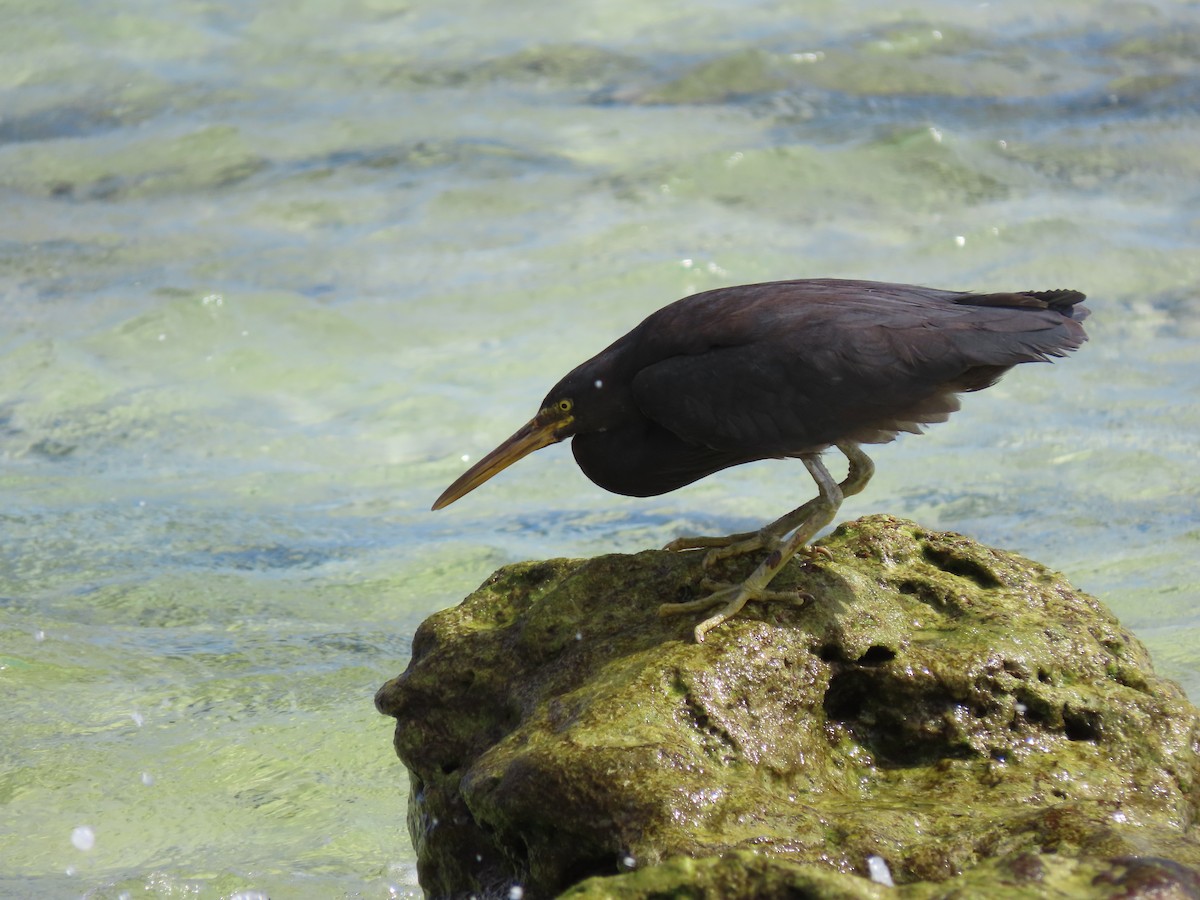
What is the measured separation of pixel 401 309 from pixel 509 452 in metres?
7.34

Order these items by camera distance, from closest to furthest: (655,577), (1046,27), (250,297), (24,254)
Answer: (655,577) → (250,297) → (24,254) → (1046,27)

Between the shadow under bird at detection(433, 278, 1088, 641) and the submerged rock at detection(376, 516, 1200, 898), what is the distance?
0.32 m

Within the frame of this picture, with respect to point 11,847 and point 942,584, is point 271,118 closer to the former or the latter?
point 11,847

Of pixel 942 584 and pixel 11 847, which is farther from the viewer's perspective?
pixel 11 847

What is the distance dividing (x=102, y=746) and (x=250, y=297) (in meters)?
6.86

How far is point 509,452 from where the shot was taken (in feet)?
17.3

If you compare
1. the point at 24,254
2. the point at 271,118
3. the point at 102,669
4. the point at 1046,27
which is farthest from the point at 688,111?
the point at 102,669

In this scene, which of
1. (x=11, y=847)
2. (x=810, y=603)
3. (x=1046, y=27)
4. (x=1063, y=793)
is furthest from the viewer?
(x=1046, y=27)

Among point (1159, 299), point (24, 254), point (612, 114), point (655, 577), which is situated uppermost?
point (655, 577)

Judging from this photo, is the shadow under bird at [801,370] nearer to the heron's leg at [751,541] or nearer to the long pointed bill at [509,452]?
the heron's leg at [751,541]

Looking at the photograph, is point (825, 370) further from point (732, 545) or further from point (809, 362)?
point (732, 545)

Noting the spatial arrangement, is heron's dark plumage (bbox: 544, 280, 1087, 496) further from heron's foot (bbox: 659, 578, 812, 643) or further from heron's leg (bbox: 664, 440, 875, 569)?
heron's foot (bbox: 659, 578, 812, 643)

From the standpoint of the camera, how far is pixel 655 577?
172 inches

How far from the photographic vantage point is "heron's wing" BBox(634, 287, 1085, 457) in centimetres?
452
